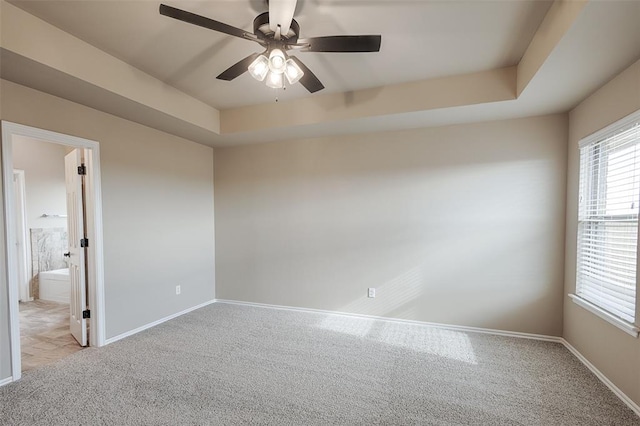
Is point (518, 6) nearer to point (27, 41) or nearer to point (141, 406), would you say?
point (27, 41)

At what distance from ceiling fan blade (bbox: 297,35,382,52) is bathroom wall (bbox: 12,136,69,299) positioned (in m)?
4.82

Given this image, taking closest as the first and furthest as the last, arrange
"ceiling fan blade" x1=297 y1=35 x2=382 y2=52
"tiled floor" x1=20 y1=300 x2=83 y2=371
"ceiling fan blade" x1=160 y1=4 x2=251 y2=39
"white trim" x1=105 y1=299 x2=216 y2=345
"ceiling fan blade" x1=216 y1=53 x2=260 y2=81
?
"ceiling fan blade" x1=160 y1=4 x2=251 y2=39 → "ceiling fan blade" x1=297 y1=35 x2=382 y2=52 → "ceiling fan blade" x1=216 y1=53 x2=260 y2=81 → "tiled floor" x1=20 y1=300 x2=83 y2=371 → "white trim" x1=105 y1=299 x2=216 y2=345

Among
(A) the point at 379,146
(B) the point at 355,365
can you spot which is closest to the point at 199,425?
(B) the point at 355,365

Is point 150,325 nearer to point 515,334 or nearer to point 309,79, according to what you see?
point 309,79

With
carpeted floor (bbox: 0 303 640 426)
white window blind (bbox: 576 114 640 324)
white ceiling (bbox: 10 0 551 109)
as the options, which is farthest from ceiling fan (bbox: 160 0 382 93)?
carpeted floor (bbox: 0 303 640 426)

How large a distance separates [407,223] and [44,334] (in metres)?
4.37

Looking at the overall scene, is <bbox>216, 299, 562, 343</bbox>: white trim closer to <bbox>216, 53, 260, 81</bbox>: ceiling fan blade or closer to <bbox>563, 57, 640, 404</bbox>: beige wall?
<bbox>563, 57, 640, 404</bbox>: beige wall

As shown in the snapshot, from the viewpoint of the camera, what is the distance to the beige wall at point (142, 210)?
256 cm

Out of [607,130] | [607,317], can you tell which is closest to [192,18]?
[607,130]

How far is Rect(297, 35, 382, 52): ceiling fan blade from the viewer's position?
167 centimetres

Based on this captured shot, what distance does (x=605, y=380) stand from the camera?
2.28 metres

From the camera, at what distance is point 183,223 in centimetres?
397

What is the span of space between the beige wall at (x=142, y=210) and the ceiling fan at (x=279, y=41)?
5.92ft

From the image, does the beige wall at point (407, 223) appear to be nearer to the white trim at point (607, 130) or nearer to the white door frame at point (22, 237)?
the white trim at point (607, 130)
